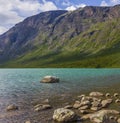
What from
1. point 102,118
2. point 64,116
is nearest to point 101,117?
point 102,118

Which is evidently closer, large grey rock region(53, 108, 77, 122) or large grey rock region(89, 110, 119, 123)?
large grey rock region(89, 110, 119, 123)

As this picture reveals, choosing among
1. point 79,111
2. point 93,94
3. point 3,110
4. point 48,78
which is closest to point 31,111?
point 3,110

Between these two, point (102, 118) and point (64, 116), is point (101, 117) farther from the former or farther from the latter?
point (64, 116)

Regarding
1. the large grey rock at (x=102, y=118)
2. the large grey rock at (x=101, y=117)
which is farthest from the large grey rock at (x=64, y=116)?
the large grey rock at (x=102, y=118)

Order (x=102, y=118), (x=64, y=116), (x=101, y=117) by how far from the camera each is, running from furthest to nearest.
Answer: (x=64, y=116) < (x=101, y=117) < (x=102, y=118)

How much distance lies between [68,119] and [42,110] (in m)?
9.57

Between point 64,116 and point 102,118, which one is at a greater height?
point 64,116

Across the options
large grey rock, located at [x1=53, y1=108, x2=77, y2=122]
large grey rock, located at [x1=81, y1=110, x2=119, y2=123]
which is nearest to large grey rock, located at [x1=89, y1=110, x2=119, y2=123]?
large grey rock, located at [x1=81, y1=110, x2=119, y2=123]

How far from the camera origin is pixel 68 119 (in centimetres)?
3441

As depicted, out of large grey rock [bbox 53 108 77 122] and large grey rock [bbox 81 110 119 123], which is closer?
large grey rock [bbox 81 110 119 123]

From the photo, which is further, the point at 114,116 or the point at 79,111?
the point at 79,111

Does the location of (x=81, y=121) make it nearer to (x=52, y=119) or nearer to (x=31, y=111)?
(x=52, y=119)

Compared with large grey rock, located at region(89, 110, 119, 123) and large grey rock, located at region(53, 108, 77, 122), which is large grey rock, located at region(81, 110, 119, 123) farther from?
large grey rock, located at region(53, 108, 77, 122)

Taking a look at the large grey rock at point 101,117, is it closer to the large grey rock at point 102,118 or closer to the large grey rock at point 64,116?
the large grey rock at point 102,118
